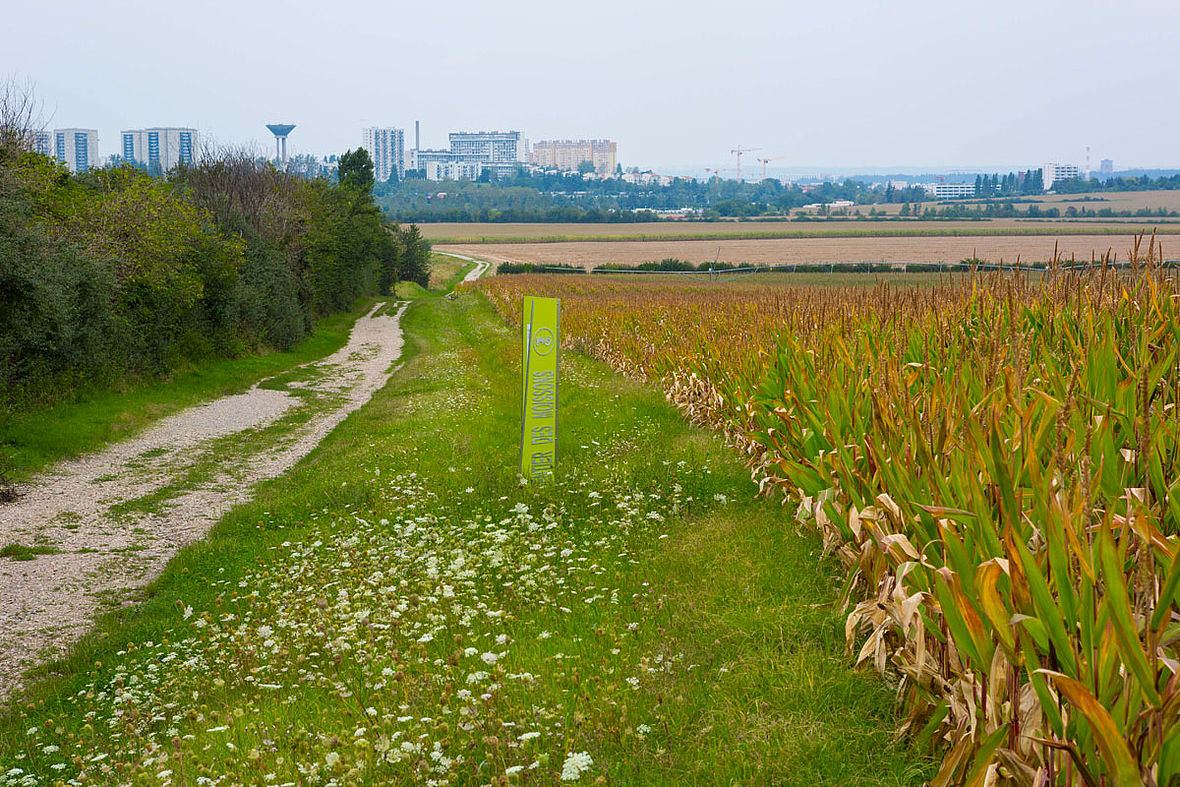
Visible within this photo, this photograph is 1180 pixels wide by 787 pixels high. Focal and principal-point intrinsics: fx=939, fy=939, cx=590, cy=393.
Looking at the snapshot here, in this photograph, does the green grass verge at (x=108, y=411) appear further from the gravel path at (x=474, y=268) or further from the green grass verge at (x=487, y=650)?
the gravel path at (x=474, y=268)

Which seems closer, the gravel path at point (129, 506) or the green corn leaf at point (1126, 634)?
the green corn leaf at point (1126, 634)

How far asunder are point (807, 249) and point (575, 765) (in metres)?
98.4

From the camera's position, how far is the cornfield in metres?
3.30

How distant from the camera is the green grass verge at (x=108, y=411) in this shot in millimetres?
15688

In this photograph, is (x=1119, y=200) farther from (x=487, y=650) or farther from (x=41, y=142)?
(x=487, y=650)

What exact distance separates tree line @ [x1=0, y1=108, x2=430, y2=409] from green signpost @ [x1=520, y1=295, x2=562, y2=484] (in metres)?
10.3

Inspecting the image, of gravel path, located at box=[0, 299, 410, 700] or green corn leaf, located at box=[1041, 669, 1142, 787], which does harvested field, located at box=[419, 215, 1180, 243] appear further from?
green corn leaf, located at box=[1041, 669, 1142, 787]

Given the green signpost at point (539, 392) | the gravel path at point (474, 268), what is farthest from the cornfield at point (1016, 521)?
the gravel path at point (474, 268)

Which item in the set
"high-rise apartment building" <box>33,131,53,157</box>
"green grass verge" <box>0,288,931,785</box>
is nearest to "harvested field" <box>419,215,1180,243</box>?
"high-rise apartment building" <box>33,131,53,157</box>

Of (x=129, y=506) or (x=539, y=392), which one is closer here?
(x=539, y=392)

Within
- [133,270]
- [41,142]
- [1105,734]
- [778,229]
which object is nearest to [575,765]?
[1105,734]

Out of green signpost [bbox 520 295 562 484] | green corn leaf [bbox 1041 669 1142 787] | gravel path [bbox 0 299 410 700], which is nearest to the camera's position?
green corn leaf [bbox 1041 669 1142 787]

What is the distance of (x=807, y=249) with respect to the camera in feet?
324

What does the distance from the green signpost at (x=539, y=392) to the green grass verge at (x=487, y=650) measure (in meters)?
0.47
